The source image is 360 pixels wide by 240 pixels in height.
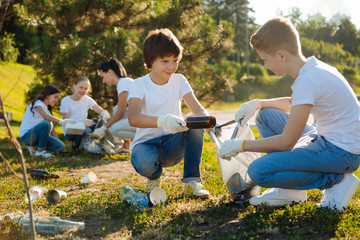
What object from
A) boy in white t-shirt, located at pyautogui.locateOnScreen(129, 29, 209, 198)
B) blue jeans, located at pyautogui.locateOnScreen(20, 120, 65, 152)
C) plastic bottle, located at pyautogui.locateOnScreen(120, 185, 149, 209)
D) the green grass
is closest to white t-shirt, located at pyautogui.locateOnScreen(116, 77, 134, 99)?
blue jeans, located at pyautogui.locateOnScreen(20, 120, 65, 152)

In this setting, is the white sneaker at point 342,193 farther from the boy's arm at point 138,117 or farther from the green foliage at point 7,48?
the green foliage at point 7,48

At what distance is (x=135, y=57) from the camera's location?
22.7 feet

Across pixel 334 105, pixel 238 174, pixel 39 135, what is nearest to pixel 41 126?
pixel 39 135

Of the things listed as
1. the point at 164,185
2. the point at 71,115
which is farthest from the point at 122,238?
the point at 71,115

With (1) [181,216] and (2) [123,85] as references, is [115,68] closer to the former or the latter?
(2) [123,85]

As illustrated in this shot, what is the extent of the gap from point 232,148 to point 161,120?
0.63 meters

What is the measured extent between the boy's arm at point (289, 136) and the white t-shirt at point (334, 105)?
0.11 meters

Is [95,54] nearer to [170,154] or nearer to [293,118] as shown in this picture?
[170,154]

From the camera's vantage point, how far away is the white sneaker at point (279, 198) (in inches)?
105

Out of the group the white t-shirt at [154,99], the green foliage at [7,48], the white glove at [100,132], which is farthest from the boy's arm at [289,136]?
the green foliage at [7,48]

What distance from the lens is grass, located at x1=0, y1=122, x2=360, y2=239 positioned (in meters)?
2.22

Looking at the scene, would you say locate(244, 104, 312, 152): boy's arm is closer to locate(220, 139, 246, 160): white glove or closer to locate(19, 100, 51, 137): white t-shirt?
locate(220, 139, 246, 160): white glove

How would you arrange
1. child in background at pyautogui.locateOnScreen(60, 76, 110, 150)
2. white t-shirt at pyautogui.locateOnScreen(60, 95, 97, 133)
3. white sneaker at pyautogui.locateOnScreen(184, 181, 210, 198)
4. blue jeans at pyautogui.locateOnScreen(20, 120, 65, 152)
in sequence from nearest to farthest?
white sneaker at pyautogui.locateOnScreen(184, 181, 210, 198), blue jeans at pyautogui.locateOnScreen(20, 120, 65, 152), child in background at pyautogui.locateOnScreen(60, 76, 110, 150), white t-shirt at pyautogui.locateOnScreen(60, 95, 97, 133)

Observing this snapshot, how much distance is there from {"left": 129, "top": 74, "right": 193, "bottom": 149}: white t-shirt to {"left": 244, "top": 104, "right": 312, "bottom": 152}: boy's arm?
934 millimetres
